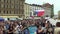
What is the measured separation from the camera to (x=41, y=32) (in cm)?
938

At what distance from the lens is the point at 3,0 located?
79500mm

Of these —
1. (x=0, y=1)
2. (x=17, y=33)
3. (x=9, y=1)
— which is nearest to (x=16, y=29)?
(x=17, y=33)

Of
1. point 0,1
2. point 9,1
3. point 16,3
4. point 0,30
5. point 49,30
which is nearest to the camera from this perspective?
point 49,30

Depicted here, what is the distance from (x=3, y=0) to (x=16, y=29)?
222 ft

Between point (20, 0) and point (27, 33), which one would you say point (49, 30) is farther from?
point (20, 0)

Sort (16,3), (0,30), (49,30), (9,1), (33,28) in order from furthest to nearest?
(16,3) → (9,1) → (33,28) → (0,30) → (49,30)

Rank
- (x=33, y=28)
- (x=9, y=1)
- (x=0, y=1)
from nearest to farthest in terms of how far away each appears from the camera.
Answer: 1. (x=33, y=28)
2. (x=0, y=1)
3. (x=9, y=1)

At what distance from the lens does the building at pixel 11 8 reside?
78463mm

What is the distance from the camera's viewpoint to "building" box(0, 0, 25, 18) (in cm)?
7846

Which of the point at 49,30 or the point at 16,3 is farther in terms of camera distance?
the point at 16,3

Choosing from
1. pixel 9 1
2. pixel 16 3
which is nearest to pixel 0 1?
pixel 9 1

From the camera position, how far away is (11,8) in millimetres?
85438

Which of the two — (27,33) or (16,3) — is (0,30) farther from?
(16,3)

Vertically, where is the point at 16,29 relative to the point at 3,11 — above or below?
above
